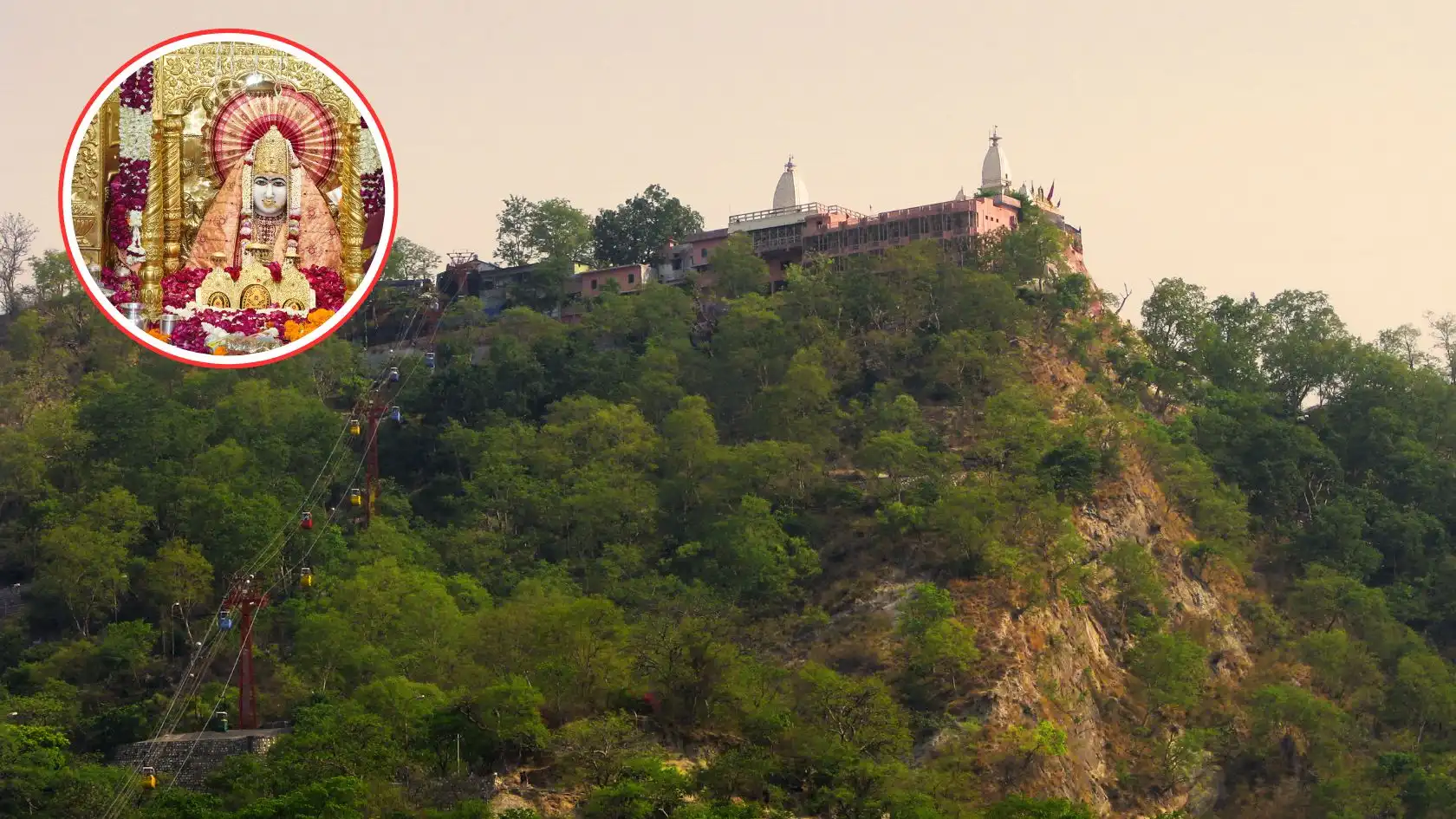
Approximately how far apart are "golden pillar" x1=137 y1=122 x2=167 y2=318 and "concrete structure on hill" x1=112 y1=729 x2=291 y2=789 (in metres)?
15.7

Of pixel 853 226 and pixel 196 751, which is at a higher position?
pixel 853 226

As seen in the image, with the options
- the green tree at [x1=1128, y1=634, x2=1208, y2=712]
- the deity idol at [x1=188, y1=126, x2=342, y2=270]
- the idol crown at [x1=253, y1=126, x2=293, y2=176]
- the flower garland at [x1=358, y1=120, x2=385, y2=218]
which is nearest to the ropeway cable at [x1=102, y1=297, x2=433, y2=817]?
the deity idol at [x1=188, y1=126, x2=342, y2=270]

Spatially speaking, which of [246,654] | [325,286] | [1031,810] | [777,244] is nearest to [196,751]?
[246,654]

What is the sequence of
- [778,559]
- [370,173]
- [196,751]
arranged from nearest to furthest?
1. [370,173]
2. [196,751]
3. [778,559]

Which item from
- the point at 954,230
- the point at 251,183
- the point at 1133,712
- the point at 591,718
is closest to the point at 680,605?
the point at 591,718

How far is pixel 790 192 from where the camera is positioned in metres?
62.8

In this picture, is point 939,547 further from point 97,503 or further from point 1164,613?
point 97,503

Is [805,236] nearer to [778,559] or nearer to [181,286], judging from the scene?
[778,559]

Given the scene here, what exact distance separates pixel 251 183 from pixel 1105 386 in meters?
32.4

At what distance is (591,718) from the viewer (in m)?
40.1

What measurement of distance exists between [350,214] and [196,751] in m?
17.5

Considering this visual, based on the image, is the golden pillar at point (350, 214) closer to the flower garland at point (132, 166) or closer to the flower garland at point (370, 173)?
the flower garland at point (370, 173)

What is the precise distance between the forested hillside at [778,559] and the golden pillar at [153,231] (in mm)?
11730

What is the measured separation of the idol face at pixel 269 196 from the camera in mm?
26406
